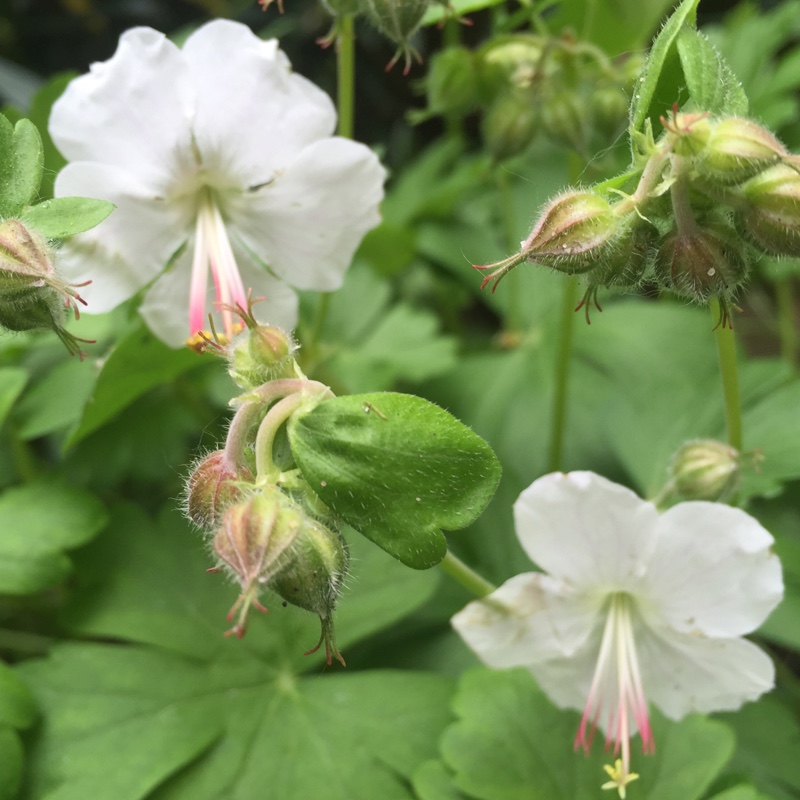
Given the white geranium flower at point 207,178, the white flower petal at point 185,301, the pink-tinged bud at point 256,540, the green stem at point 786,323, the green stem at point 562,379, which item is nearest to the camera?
the pink-tinged bud at point 256,540

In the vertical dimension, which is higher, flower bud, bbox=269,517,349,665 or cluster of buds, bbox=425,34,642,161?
cluster of buds, bbox=425,34,642,161

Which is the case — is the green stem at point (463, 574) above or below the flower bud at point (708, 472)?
below

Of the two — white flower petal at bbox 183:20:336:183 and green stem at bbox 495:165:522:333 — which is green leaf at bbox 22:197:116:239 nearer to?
white flower petal at bbox 183:20:336:183

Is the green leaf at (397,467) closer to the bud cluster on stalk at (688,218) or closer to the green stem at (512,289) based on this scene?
the bud cluster on stalk at (688,218)

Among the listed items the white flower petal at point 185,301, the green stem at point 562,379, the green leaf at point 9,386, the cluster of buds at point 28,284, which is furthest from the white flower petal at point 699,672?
the green leaf at point 9,386

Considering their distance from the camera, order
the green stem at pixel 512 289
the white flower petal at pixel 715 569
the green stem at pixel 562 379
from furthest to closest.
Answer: the green stem at pixel 512 289 < the green stem at pixel 562 379 < the white flower petal at pixel 715 569

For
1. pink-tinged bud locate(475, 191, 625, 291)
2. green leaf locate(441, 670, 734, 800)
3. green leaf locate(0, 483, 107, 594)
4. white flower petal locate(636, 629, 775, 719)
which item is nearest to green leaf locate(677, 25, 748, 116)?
pink-tinged bud locate(475, 191, 625, 291)

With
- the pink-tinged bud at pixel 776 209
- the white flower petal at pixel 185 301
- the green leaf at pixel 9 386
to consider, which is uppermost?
the pink-tinged bud at pixel 776 209
